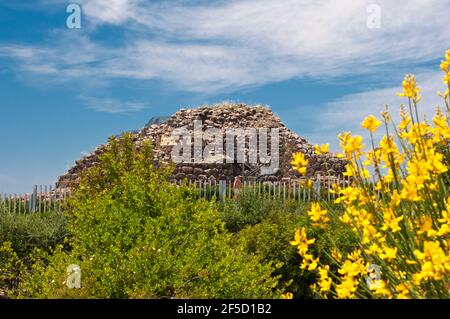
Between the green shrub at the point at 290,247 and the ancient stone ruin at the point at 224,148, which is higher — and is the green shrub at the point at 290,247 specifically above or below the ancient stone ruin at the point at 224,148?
below

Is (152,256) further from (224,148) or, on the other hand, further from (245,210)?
(224,148)

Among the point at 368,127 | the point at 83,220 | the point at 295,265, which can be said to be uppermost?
the point at 368,127

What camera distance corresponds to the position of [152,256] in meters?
4.64

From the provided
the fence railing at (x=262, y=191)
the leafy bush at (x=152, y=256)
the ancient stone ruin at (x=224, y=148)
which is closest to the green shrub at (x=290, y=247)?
the leafy bush at (x=152, y=256)

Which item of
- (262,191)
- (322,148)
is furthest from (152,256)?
(262,191)

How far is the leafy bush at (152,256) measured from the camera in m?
4.55

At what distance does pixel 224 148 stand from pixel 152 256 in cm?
2630

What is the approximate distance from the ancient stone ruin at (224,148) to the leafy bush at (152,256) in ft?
71.5

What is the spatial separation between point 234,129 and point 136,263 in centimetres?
2772

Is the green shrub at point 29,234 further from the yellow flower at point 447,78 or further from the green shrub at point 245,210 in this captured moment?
the yellow flower at point 447,78

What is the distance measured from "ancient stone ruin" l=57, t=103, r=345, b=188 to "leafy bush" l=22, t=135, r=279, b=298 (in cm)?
2179
